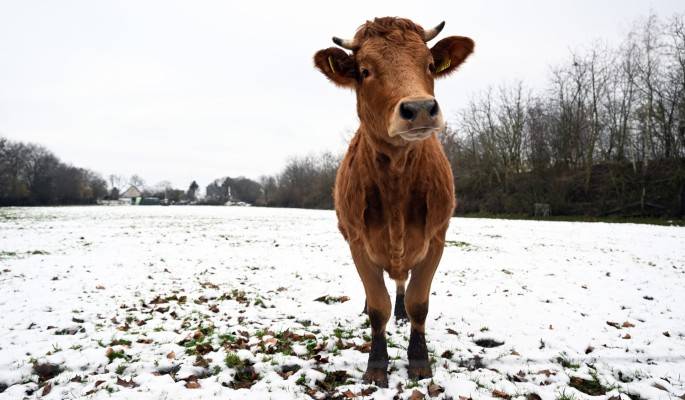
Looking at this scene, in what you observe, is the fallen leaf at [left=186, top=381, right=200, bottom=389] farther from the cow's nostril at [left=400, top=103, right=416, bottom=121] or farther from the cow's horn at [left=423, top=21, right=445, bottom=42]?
the cow's horn at [left=423, top=21, right=445, bottom=42]

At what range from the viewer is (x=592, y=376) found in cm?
333

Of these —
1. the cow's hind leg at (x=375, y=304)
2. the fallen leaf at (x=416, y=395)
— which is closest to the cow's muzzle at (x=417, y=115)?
the cow's hind leg at (x=375, y=304)

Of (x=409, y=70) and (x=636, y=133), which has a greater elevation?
(x=636, y=133)

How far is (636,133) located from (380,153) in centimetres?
3632

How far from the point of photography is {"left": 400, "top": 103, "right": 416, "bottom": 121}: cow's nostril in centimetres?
218

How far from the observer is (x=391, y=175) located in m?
3.11

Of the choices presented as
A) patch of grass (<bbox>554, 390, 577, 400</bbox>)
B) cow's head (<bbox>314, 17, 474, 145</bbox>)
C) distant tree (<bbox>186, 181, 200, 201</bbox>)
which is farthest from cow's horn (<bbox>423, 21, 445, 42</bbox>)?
distant tree (<bbox>186, 181, 200, 201</bbox>)

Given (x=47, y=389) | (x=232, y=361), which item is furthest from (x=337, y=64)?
(x=47, y=389)

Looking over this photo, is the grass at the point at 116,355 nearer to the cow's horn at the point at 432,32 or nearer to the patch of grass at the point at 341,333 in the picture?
the patch of grass at the point at 341,333

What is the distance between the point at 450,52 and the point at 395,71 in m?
0.98

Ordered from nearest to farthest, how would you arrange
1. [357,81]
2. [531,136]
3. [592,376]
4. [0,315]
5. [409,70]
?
[409,70] → [357,81] → [592,376] → [0,315] → [531,136]

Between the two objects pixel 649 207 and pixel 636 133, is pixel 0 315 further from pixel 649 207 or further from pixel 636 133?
pixel 636 133

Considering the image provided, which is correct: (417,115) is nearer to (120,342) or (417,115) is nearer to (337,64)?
(337,64)

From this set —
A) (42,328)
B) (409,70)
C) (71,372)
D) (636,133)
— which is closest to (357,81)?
(409,70)
